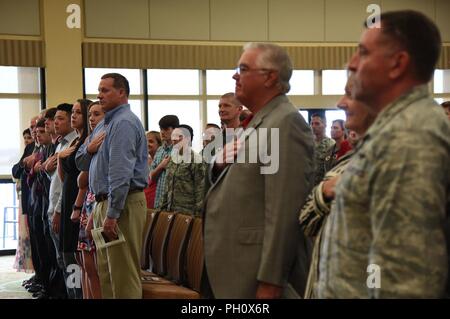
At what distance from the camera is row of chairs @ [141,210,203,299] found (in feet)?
11.2

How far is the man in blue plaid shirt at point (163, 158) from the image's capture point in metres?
5.64

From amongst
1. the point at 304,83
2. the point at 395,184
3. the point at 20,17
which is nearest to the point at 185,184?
the point at 395,184

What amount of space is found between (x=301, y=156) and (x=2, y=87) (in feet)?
24.6

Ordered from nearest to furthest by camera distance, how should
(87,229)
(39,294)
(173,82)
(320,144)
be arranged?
1. (87,229)
2. (39,294)
3. (320,144)
4. (173,82)

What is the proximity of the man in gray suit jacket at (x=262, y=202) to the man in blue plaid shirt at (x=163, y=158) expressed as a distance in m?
3.36

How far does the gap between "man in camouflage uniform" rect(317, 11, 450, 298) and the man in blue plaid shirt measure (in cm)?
423

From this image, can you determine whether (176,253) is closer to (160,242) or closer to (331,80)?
(160,242)

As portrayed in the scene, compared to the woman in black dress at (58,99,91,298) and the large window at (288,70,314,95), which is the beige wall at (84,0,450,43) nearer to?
the large window at (288,70,314,95)

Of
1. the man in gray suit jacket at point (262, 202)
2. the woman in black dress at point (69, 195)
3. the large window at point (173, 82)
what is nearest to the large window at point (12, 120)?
the large window at point (173, 82)

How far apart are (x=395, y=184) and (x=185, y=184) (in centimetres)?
414

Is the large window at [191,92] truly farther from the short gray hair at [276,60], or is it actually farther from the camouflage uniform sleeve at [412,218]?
the camouflage uniform sleeve at [412,218]

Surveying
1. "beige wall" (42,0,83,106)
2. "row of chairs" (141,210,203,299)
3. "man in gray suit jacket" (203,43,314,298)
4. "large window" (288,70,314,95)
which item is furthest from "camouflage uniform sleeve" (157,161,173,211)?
"large window" (288,70,314,95)

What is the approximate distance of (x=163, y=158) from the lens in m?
5.84

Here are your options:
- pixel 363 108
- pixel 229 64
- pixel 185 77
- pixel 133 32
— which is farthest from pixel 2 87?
pixel 363 108
